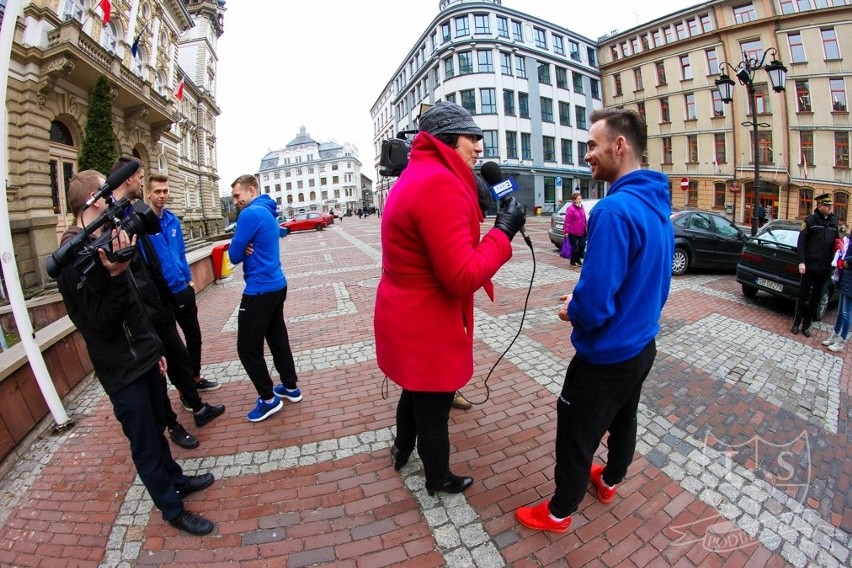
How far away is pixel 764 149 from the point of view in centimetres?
2886

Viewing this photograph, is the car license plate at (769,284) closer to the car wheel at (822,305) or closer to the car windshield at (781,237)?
the car wheel at (822,305)

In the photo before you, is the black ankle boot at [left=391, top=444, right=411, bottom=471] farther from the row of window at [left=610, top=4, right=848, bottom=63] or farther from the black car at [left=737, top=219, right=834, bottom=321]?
the row of window at [left=610, top=4, right=848, bottom=63]

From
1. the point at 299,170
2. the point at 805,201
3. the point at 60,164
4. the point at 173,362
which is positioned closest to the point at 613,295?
the point at 173,362

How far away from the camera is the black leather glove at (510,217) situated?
1850 millimetres

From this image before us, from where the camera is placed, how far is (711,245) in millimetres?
9125

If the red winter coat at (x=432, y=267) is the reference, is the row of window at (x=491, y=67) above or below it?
above

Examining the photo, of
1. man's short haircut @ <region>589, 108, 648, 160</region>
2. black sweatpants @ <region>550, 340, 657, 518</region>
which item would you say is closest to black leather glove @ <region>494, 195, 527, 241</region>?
man's short haircut @ <region>589, 108, 648, 160</region>

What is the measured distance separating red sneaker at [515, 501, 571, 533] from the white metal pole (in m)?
3.94

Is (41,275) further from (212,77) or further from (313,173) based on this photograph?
(313,173)

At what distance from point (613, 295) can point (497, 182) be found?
2.71 feet

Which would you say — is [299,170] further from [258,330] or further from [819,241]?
[819,241]

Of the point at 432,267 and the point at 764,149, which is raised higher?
the point at 764,149

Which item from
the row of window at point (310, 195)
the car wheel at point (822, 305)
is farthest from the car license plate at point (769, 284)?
the row of window at point (310, 195)

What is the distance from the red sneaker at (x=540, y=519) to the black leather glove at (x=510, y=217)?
5.24ft
